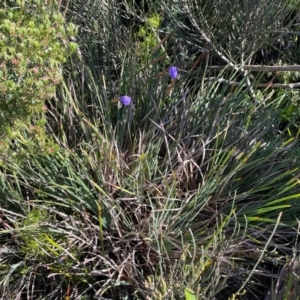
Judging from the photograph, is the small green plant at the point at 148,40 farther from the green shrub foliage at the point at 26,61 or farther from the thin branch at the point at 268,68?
the green shrub foliage at the point at 26,61

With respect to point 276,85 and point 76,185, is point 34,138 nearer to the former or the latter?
point 76,185

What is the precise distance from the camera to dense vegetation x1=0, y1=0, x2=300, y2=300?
1.73m

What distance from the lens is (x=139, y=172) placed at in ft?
6.65

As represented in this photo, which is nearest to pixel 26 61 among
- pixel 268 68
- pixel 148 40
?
pixel 148 40

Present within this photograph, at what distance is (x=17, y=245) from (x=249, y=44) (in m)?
1.35

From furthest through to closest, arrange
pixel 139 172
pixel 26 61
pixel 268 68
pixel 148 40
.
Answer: pixel 268 68, pixel 148 40, pixel 139 172, pixel 26 61

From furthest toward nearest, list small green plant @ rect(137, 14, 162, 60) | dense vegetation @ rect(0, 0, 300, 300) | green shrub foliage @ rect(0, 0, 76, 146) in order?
small green plant @ rect(137, 14, 162, 60) → dense vegetation @ rect(0, 0, 300, 300) → green shrub foliage @ rect(0, 0, 76, 146)

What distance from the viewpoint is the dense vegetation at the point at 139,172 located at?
1733 mm

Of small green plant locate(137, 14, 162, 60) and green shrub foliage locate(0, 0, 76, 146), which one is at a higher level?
green shrub foliage locate(0, 0, 76, 146)

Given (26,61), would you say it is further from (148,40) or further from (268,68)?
(268,68)

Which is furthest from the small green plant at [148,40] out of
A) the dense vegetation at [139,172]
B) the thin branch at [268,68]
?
the thin branch at [268,68]

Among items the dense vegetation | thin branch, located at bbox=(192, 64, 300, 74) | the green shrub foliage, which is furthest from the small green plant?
the green shrub foliage

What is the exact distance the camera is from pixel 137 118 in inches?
91.8

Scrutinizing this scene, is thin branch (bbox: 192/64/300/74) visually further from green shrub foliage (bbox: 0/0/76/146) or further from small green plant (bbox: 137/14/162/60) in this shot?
green shrub foliage (bbox: 0/0/76/146)
